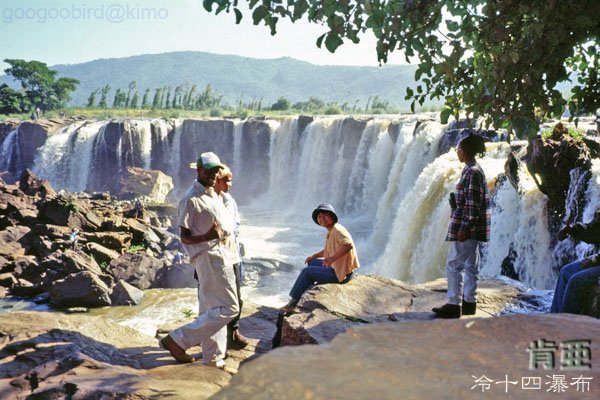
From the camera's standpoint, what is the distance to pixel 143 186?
2528cm

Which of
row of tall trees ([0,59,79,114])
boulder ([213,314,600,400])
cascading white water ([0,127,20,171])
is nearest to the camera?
boulder ([213,314,600,400])

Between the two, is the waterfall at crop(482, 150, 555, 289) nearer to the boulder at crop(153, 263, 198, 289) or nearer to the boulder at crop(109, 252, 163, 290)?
the boulder at crop(153, 263, 198, 289)

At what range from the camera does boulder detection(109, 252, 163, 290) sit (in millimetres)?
11203

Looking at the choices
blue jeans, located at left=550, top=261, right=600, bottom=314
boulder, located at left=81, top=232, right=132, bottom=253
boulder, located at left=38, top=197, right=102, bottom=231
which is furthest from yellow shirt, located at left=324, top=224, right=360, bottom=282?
boulder, located at left=38, top=197, right=102, bottom=231

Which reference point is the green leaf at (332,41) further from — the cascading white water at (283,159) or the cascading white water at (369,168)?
the cascading white water at (283,159)

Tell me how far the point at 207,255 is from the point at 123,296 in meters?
6.53

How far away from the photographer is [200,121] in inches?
1177

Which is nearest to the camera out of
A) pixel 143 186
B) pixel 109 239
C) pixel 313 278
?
pixel 313 278

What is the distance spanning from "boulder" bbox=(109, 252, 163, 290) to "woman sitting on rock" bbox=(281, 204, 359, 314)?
6892 millimetres

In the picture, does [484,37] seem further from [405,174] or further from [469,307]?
[405,174]

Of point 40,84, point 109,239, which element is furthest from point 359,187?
point 40,84

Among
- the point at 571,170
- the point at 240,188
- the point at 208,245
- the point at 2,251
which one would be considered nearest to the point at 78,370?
the point at 208,245

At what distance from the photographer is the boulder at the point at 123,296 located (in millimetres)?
9781

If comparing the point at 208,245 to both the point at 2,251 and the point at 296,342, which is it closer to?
the point at 296,342
